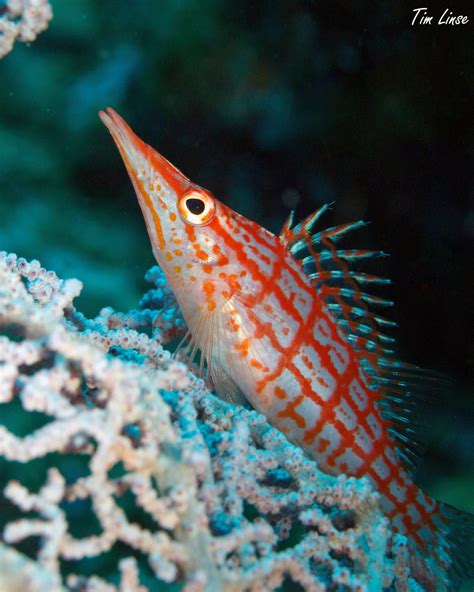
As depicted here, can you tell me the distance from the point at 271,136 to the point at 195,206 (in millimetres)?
2485

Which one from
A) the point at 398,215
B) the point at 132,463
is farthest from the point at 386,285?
the point at 132,463

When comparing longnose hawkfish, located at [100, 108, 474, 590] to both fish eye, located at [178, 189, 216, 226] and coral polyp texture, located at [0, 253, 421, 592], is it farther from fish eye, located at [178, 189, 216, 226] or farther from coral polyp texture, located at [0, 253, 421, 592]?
coral polyp texture, located at [0, 253, 421, 592]

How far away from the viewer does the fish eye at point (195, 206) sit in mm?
3283

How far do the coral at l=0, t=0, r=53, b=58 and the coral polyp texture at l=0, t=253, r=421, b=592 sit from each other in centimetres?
96

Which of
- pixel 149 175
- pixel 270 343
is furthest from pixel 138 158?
pixel 270 343

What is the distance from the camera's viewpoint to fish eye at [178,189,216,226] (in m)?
3.28

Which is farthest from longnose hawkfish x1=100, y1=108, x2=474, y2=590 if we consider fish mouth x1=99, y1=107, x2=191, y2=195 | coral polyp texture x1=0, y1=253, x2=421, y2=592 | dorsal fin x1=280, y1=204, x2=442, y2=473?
coral polyp texture x1=0, y1=253, x2=421, y2=592

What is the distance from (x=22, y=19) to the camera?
198 centimetres

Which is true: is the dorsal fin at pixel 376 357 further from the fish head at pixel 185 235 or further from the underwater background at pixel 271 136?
the underwater background at pixel 271 136

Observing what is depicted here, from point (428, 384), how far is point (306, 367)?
0.90 metres

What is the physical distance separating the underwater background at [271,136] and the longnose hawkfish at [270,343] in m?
1.52

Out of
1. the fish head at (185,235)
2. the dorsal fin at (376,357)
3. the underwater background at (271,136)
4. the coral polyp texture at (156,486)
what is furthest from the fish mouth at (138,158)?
the underwater background at (271,136)

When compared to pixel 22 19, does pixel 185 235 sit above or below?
above

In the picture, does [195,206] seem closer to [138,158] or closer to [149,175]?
[149,175]
